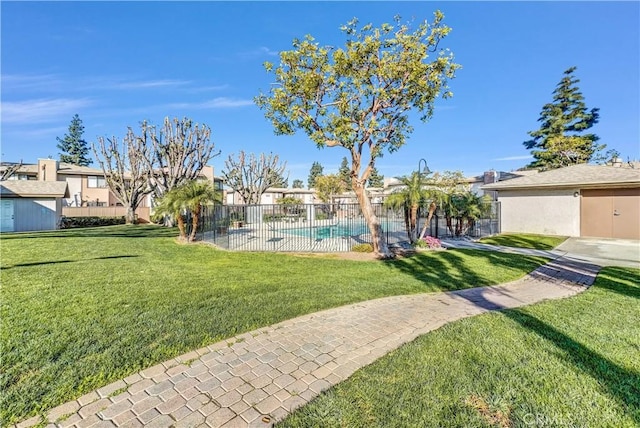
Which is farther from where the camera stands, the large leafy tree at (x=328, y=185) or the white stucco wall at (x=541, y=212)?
the large leafy tree at (x=328, y=185)

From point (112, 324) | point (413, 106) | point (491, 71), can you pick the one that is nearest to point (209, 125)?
point (413, 106)

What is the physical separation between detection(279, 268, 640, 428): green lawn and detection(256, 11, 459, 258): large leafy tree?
629 cm

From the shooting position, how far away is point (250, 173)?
96.0 ft

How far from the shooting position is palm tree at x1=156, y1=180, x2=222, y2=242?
12.3 m

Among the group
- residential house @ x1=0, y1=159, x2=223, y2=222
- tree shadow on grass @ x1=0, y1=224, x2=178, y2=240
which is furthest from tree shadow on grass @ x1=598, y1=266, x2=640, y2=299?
residential house @ x1=0, y1=159, x2=223, y2=222

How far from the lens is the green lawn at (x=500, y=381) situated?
227 centimetres

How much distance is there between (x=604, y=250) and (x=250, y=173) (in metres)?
26.3

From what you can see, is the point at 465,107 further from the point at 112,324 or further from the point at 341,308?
the point at 112,324

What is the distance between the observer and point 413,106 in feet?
34.1

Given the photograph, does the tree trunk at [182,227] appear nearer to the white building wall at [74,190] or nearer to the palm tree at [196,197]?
the palm tree at [196,197]

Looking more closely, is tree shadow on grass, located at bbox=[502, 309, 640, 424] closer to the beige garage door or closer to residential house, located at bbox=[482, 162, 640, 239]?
residential house, located at bbox=[482, 162, 640, 239]

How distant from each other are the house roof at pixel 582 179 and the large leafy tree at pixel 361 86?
9712mm

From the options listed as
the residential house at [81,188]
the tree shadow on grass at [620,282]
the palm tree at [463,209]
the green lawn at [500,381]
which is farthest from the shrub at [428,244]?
the residential house at [81,188]

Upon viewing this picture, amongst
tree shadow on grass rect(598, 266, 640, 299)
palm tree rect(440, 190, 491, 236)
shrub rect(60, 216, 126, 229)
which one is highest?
palm tree rect(440, 190, 491, 236)
